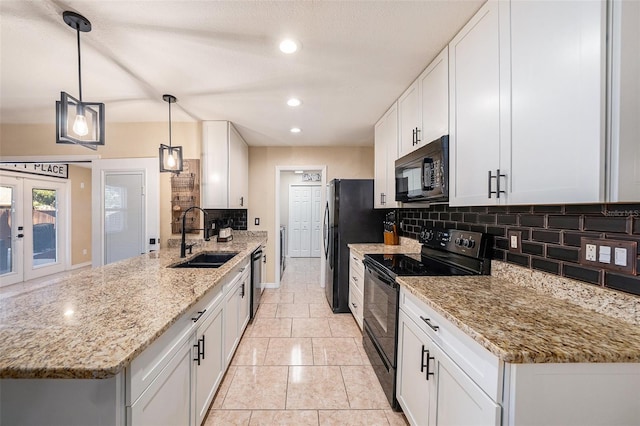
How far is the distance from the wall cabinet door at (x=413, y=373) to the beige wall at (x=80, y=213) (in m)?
7.24

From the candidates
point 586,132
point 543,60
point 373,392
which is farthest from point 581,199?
point 373,392

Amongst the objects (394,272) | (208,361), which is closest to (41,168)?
(208,361)

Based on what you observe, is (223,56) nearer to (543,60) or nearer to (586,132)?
(543,60)

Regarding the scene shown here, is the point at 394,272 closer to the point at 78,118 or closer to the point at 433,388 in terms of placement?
the point at 433,388

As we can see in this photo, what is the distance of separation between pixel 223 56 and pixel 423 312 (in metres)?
2.09

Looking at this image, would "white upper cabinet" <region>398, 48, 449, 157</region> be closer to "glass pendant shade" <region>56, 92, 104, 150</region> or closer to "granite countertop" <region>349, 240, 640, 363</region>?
"granite countertop" <region>349, 240, 640, 363</region>

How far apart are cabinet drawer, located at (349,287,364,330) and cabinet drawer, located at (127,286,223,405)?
179 cm

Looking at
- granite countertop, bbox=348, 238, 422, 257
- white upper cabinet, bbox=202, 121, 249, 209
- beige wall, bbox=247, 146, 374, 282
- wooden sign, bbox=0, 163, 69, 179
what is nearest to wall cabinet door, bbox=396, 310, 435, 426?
granite countertop, bbox=348, 238, 422, 257

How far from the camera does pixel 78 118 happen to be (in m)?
1.43

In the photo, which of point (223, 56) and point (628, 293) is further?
point (223, 56)

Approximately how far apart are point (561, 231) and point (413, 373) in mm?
1075

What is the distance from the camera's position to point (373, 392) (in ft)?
6.45

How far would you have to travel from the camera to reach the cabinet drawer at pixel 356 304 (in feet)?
9.38

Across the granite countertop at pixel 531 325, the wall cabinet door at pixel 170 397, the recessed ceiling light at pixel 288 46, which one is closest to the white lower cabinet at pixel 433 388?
the granite countertop at pixel 531 325
